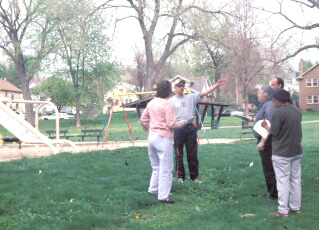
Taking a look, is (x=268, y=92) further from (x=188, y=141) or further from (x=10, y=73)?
(x=10, y=73)

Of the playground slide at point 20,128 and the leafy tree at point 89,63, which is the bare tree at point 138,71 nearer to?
the leafy tree at point 89,63

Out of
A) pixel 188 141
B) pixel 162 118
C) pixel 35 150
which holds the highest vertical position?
pixel 162 118

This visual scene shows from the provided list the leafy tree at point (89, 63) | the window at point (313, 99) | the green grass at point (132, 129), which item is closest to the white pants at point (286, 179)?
the green grass at point (132, 129)

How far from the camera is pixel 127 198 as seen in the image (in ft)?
20.4

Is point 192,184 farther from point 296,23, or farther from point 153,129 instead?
point 296,23

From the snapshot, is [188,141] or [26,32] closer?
[188,141]

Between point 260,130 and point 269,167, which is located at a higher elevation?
point 260,130

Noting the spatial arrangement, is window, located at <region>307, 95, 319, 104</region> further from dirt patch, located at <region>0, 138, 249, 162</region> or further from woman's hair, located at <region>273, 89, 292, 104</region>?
woman's hair, located at <region>273, 89, 292, 104</region>

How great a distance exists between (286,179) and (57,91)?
52.5 metres


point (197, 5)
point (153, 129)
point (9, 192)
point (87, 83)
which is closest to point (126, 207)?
point (153, 129)

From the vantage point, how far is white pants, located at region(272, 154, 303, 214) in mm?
5219

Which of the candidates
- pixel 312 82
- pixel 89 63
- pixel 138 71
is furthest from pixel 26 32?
pixel 312 82

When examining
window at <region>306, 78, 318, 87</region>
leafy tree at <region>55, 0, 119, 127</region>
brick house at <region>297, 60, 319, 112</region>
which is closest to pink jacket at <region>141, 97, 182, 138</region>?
leafy tree at <region>55, 0, 119, 127</region>

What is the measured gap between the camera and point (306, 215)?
5.27m
